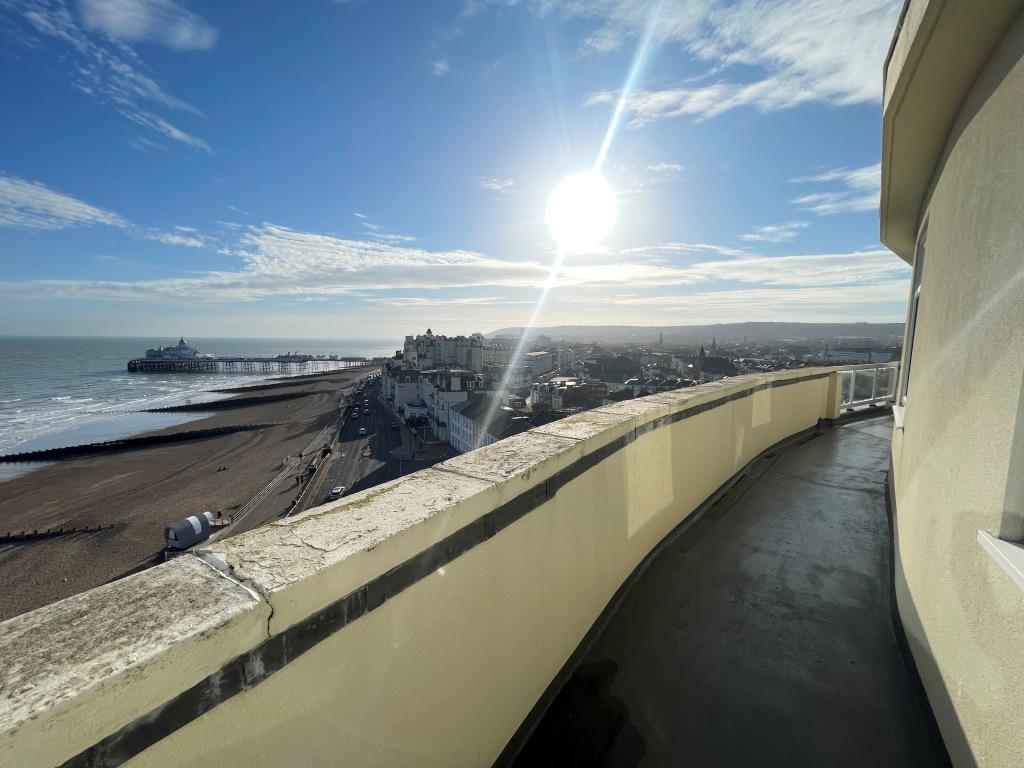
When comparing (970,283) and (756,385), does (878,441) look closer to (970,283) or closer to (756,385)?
(756,385)

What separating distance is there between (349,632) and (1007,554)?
187cm

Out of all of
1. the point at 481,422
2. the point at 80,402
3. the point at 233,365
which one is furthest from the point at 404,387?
the point at 233,365

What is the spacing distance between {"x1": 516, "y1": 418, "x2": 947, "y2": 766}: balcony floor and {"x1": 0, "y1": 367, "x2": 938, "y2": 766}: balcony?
0.01 metres

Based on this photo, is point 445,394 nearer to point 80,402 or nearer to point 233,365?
point 80,402

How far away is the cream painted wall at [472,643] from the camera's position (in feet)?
3.31

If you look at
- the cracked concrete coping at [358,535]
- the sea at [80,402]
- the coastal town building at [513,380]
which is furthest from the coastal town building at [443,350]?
the cracked concrete coping at [358,535]

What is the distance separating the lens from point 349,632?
1.14 m

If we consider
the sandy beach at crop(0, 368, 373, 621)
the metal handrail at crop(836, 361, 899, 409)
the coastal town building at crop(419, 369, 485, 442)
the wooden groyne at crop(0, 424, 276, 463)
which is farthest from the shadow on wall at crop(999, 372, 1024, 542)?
the wooden groyne at crop(0, 424, 276, 463)

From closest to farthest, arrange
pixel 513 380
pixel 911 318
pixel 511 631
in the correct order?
pixel 511 631 → pixel 911 318 → pixel 513 380

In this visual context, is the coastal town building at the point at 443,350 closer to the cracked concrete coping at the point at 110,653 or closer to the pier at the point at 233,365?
the pier at the point at 233,365

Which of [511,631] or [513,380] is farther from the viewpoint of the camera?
[513,380]

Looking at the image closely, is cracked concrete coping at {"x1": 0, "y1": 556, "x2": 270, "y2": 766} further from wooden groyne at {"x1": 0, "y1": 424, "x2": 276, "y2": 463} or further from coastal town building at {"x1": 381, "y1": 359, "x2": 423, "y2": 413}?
coastal town building at {"x1": 381, "y1": 359, "x2": 423, "y2": 413}

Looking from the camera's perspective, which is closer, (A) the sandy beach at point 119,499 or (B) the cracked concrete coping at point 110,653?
(B) the cracked concrete coping at point 110,653

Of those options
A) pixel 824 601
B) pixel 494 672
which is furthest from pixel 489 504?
pixel 824 601
